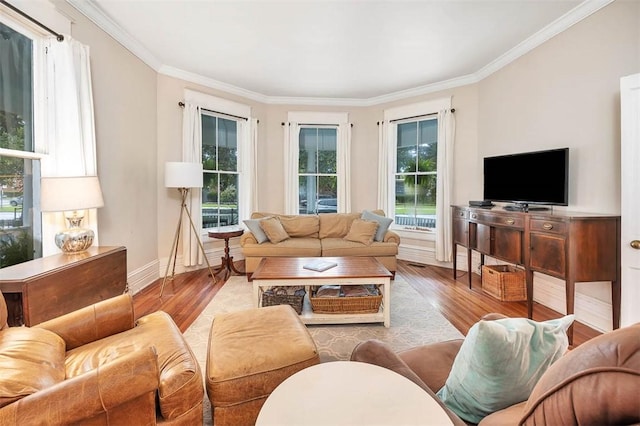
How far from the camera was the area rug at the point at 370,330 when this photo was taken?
2.29 m

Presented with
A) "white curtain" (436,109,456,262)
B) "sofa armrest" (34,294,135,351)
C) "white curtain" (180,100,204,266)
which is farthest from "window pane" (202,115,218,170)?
"white curtain" (436,109,456,262)

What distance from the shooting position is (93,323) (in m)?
1.56

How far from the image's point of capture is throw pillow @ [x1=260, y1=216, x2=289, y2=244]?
4125 millimetres

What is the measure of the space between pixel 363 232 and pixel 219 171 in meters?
2.45

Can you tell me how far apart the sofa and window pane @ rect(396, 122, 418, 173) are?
1027 mm

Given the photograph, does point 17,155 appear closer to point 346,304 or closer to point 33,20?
point 33,20

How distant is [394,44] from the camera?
330 centimetres

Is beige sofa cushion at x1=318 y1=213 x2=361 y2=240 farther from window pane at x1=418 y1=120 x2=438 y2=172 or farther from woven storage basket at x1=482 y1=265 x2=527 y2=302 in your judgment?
woven storage basket at x1=482 y1=265 x2=527 y2=302

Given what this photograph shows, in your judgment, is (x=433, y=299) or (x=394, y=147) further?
(x=394, y=147)

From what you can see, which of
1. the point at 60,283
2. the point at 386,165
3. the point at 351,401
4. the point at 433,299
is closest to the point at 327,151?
the point at 386,165

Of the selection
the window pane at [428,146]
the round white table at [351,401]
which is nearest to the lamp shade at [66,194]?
the round white table at [351,401]

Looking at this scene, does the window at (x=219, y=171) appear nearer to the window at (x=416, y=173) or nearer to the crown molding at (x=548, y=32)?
the window at (x=416, y=173)

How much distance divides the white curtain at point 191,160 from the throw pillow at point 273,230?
936mm

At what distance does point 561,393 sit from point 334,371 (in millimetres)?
703
